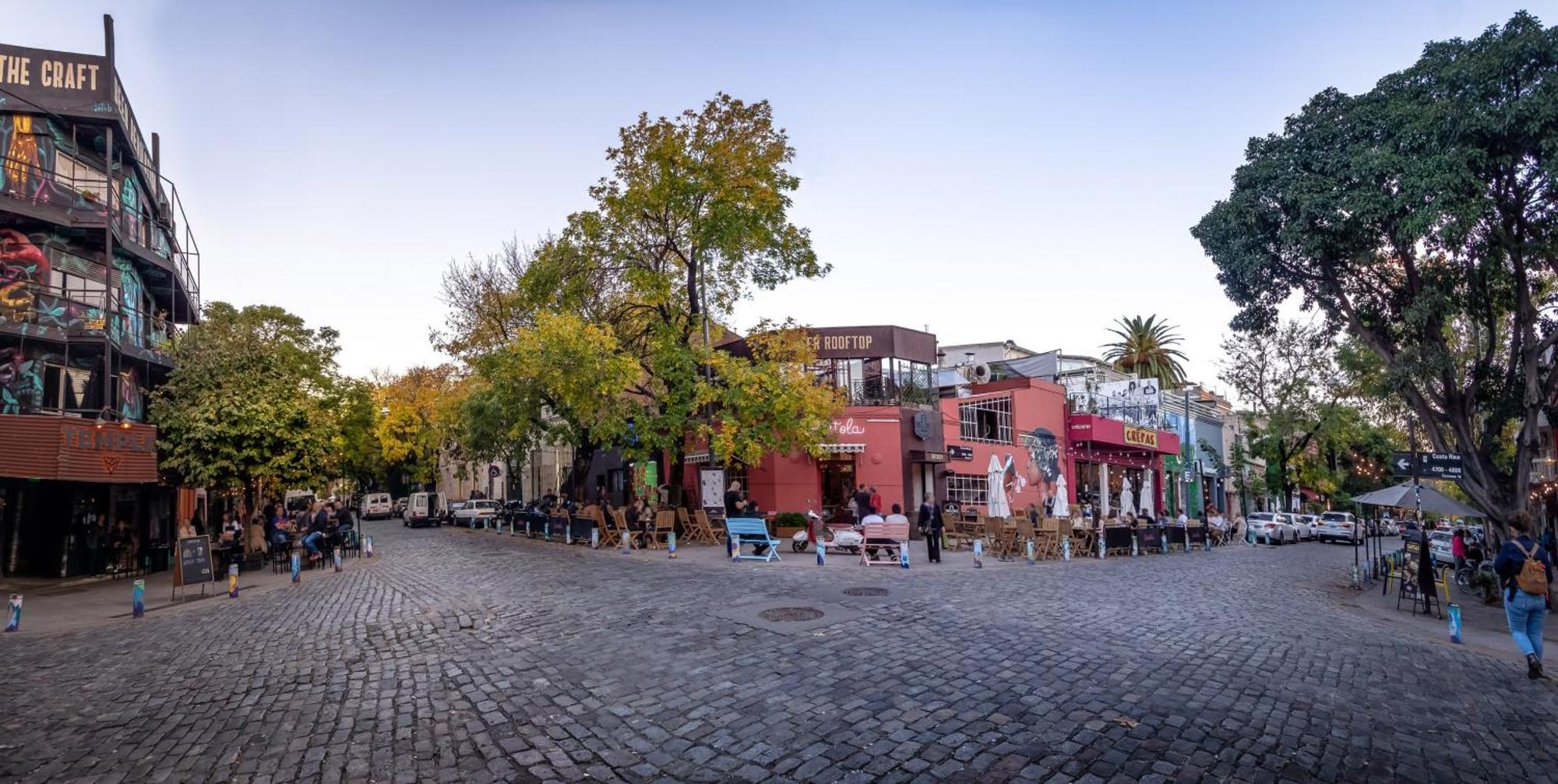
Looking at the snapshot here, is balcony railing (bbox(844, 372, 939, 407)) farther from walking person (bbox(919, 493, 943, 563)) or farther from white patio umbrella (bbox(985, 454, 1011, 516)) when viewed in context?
walking person (bbox(919, 493, 943, 563))

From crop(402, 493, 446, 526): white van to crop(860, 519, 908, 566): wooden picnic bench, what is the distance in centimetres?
3325

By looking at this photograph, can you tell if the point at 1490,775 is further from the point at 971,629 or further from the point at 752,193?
the point at 752,193

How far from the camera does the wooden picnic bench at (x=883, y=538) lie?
56.4ft

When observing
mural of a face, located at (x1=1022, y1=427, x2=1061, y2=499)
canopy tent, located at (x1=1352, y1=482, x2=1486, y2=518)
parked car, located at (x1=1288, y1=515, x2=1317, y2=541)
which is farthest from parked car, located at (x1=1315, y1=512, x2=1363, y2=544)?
canopy tent, located at (x1=1352, y1=482, x2=1486, y2=518)

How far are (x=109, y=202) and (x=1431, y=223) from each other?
2677 centimetres

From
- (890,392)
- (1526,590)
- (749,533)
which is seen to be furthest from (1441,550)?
(749,533)

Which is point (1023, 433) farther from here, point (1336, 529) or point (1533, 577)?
point (1533, 577)

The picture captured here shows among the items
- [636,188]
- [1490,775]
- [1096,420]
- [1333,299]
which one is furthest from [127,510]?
[1096,420]

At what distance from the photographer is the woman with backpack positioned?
8.38 meters

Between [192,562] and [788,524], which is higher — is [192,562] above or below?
above

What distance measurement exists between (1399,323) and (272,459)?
26.9 metres

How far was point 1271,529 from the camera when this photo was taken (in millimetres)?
34031

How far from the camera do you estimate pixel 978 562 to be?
56.7 feet

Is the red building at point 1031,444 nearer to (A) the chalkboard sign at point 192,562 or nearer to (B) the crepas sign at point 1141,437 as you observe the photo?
(B) the crepas sign at point 1141,437
